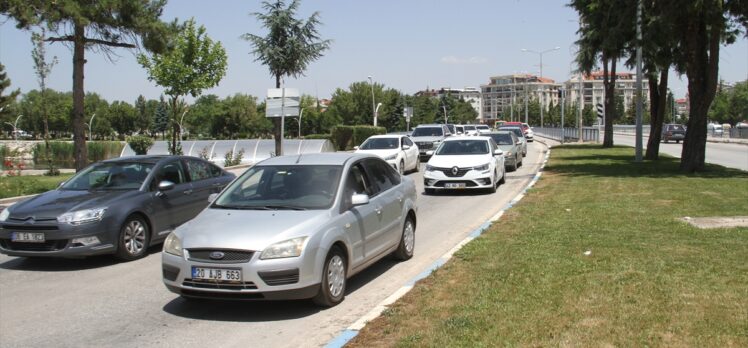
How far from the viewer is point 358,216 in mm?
7188

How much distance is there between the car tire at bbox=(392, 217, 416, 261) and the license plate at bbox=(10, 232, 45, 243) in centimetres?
462

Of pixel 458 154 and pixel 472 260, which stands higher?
pixel 458 154

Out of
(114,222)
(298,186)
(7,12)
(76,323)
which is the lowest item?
(76,323)

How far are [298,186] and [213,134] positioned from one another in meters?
90.0

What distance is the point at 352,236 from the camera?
695 centimetres

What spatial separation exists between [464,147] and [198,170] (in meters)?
Answer: 9.56

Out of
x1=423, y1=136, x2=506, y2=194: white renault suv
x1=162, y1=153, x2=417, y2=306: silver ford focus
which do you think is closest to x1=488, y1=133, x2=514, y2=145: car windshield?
x1=423, y1=136, x2=506, y2=194: white renault suv

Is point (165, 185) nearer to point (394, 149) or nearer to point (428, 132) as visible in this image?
point (394, 149)

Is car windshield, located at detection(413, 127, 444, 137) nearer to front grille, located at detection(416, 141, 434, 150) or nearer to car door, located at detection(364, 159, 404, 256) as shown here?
front grille, located at detection(416, 141, 434, 150)

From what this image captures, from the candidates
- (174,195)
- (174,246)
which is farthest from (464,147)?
(174,246)

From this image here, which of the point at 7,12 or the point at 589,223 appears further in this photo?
the point at 7,12

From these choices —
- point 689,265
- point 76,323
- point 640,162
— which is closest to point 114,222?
→ point 76,323

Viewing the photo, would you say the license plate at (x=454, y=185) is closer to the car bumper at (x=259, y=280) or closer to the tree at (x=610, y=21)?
the tree at (x=610, y=21)

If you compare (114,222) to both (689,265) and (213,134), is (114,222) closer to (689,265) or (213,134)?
(689,265)
